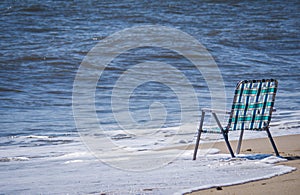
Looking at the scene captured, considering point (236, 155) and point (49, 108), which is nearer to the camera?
point (236, 155)

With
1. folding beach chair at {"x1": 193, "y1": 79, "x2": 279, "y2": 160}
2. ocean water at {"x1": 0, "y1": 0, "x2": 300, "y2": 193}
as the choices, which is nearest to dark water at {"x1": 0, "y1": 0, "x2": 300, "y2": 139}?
ocean water at {"x1": 0, "y1": 0, "x2": 300, "y2": 193}

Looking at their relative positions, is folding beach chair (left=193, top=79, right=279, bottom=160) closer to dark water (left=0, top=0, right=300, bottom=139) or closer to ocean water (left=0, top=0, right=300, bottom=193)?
ocean water (left=0, top=0, right=300, bottom=193)

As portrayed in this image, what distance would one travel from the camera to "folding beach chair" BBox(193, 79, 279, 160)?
618 centimetres

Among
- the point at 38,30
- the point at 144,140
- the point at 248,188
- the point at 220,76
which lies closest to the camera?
the point at 248,188

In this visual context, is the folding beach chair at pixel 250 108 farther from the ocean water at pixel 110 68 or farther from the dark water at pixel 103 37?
the dark water at pixel 103 37

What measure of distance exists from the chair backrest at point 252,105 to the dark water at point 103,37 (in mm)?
3093

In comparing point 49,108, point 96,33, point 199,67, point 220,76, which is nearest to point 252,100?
point 49,108

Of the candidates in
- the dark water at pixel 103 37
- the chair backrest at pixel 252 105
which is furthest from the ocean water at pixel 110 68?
the chair backrest at pixel 252 105

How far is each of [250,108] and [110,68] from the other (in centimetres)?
1013

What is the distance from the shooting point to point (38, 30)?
20.8m

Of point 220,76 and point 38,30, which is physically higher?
point 38,30

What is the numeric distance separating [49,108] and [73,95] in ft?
5.06

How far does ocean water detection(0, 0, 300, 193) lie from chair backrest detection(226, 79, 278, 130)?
0.79 m

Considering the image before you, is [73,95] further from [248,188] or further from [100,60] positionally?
[248,188]
